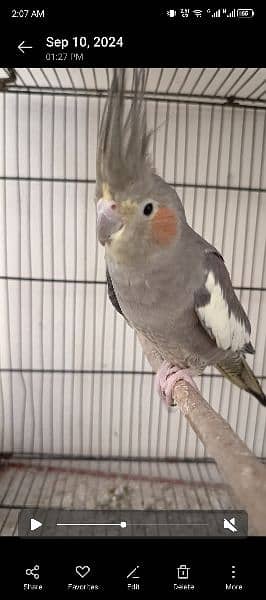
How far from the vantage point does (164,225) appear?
0.76m

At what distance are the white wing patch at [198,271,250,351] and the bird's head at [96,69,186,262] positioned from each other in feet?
0.47

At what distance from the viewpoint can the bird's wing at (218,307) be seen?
2.84 feet

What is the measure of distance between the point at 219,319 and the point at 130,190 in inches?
13.1

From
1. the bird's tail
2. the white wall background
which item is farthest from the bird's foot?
the white wall background

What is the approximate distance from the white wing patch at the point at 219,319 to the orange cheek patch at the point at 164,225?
0.14 m

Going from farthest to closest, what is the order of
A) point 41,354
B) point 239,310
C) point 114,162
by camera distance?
point 41,354
point 239,310
point 114,162
